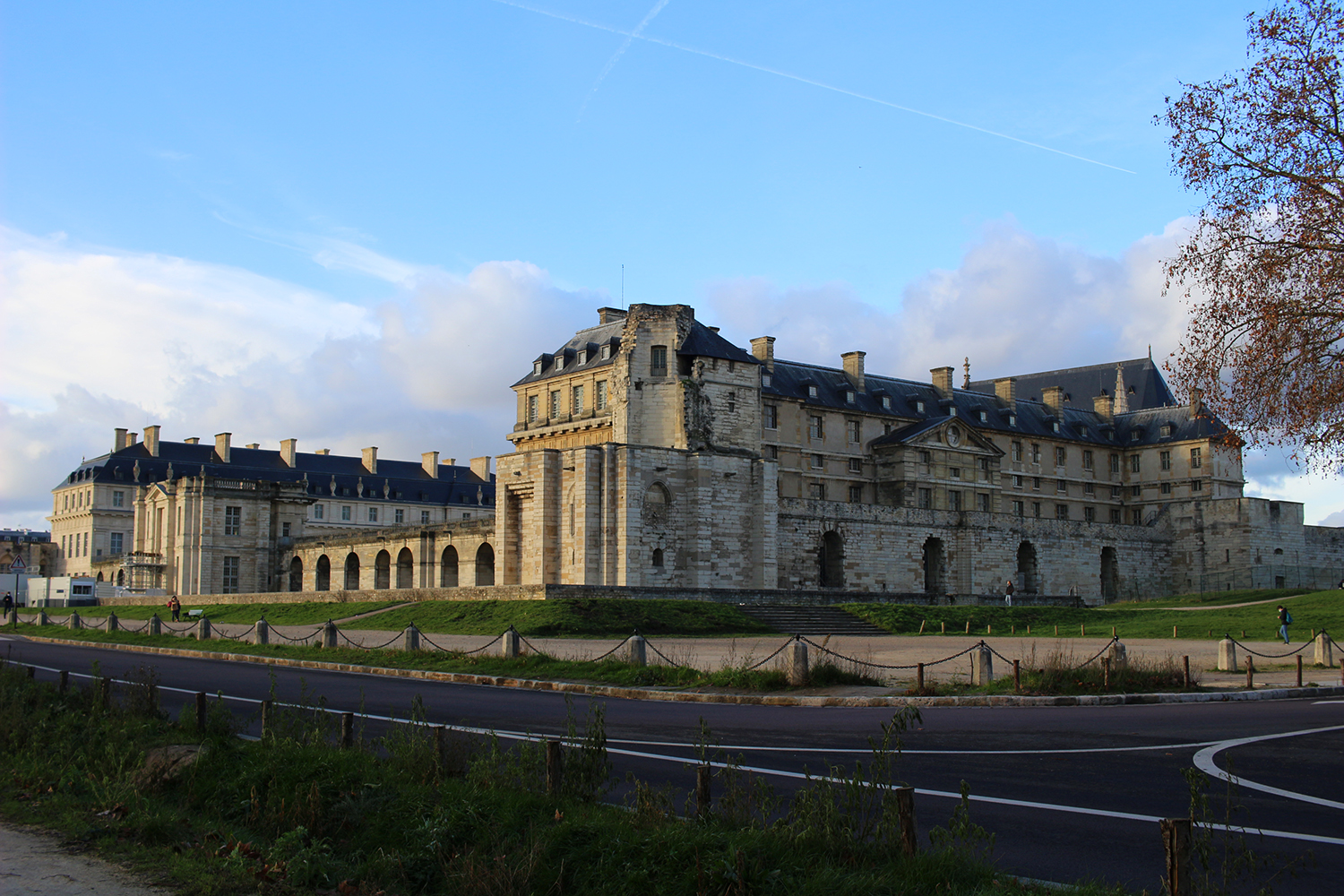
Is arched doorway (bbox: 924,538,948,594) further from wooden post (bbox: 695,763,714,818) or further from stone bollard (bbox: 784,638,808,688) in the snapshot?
wooden post (bbox: 695,763,714,818)

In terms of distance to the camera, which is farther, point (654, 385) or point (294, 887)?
point (654, 385)

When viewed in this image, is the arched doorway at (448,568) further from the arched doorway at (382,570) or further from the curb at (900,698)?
the curb at (900,698)

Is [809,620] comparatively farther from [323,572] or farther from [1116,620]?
[323,572]

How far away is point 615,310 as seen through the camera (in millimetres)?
65312

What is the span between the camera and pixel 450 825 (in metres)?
7.69

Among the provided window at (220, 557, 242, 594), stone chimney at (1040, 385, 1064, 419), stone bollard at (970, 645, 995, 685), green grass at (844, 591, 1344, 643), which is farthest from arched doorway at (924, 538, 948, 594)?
window at (220, 557, 242, 594)

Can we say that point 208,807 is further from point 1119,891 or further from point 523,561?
point 523,561

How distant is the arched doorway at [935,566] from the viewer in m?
57.4

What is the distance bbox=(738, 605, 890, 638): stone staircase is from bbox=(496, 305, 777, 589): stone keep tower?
5.08m

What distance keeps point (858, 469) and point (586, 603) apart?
99.3 ft

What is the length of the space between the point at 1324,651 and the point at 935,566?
32.9 meters

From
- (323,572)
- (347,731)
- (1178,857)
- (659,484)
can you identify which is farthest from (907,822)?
(323,572)

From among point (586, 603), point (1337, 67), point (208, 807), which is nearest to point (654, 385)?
point (586, 603)

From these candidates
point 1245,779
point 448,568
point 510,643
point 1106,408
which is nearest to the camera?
point 1245,779
